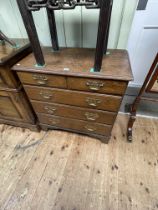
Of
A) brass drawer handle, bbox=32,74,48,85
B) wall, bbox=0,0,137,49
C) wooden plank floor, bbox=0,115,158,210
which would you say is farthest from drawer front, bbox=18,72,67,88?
wooden plank floor, bbox=0,115,158,210

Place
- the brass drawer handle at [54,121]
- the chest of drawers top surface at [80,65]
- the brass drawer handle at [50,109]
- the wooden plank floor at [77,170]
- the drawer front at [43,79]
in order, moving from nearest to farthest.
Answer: the chest of drawers top surface at [80,65] < the drawer front at [43,79] < the wooden plank floor at [77,170] < the brass drawer handle at [50,109] < the brass drawer handle at [54,121]

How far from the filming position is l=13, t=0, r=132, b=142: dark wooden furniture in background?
0.75m

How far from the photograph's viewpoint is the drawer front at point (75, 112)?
3.58 feet

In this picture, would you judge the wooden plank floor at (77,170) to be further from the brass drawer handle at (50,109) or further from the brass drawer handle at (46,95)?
the brass drawer handle at (46,95)

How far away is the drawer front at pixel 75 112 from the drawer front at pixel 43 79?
224 millimetres

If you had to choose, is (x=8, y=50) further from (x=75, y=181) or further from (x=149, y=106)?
(x=149, y=106)

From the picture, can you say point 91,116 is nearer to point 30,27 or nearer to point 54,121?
point 54,121

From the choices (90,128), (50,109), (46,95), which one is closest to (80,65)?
(46,95)

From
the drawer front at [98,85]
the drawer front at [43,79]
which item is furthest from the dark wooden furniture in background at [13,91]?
the drawer front at [98,85]

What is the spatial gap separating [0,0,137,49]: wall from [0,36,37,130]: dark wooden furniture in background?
0.71 feet

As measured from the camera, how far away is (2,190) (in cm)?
113

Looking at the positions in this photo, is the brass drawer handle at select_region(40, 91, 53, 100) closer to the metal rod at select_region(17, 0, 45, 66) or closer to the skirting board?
the metal rod at select_region(17, 0, 45, 66)

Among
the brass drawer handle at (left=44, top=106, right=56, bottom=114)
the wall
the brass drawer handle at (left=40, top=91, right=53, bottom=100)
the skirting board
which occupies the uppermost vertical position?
the wall

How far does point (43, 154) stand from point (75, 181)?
43 cm
